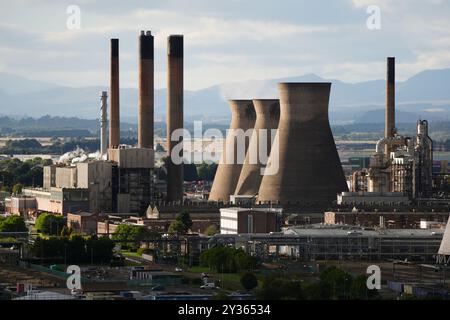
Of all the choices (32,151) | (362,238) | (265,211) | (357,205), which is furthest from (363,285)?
(32,151)

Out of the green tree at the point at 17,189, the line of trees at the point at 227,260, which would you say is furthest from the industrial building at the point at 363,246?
the green tree at the point at 17,189

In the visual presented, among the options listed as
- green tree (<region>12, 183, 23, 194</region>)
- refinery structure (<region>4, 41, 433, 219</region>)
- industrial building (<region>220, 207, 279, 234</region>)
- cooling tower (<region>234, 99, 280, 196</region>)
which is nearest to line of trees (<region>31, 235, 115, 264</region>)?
industrial building (<region>220, 207, 279, 234</region>)

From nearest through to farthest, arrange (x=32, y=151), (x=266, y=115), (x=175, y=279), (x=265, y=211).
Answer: (x=175, y=279) < (x=265, y=211) < (x=266, y=115) < (x=32, y=151)

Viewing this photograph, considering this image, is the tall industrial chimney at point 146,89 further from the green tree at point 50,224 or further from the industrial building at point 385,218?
the industrial building at point 385,218

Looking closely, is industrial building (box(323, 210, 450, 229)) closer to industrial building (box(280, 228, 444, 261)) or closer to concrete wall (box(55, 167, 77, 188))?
industrial building (box(280, 228, 444, 261))

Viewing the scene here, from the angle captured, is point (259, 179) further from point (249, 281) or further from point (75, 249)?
point (249, 281)

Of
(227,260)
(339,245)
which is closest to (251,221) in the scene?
(339,245)
